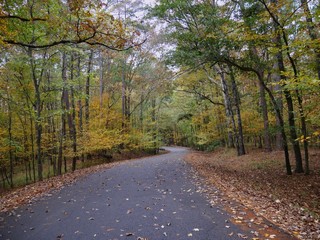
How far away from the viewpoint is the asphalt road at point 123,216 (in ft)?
14.3

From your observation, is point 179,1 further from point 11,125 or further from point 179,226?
point 11,125

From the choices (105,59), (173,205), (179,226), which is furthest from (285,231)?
(105,59)

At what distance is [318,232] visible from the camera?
4.22 metres

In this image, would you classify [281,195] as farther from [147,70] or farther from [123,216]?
[147,70]

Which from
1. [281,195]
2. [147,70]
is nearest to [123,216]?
[281,195]

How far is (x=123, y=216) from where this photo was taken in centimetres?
528

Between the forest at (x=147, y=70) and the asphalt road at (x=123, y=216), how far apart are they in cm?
304

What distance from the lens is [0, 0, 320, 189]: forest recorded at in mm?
6531

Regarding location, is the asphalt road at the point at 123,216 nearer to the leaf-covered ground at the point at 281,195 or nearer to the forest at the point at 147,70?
the leaf-covered ground at the point at 281,195

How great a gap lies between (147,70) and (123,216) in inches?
811

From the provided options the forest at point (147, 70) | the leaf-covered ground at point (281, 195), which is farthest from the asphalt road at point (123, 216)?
the forest at point (147, 70)

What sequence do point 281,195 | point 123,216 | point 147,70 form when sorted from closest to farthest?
point 123,216 < point 281,195 < point 147,70

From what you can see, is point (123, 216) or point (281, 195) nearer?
point (123, 216)

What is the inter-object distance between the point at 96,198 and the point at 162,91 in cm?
1601
